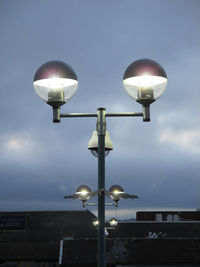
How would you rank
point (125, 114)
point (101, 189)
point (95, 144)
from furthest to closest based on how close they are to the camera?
point (95, 144)
point (125, 114)
point (101, 189)

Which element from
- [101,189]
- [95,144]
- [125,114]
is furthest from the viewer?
[95,144]

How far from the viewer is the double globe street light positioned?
195 inches

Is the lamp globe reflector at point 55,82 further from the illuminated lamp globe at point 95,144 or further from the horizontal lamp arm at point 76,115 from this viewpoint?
the illuminated lamp globe at point 95,144

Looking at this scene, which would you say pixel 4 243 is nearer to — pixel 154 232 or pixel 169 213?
pixel 154 232

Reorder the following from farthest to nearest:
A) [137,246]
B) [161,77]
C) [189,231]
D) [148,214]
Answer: [148,214]
[189,231]
[137,246]
[161,77]

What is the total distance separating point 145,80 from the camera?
504cm

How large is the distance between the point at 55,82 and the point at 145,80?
109cm

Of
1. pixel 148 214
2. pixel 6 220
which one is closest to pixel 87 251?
pixel 6 220

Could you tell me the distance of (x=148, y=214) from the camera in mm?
51500

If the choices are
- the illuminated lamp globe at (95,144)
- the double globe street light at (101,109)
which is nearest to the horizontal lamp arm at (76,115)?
the double globe street light at (101,109)

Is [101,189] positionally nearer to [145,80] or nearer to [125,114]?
[125,114]

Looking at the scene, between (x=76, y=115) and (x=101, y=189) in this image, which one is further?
(x=76, y=115)

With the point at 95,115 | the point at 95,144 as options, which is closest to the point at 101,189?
the point at 95,115

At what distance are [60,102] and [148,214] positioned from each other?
4804 cm
